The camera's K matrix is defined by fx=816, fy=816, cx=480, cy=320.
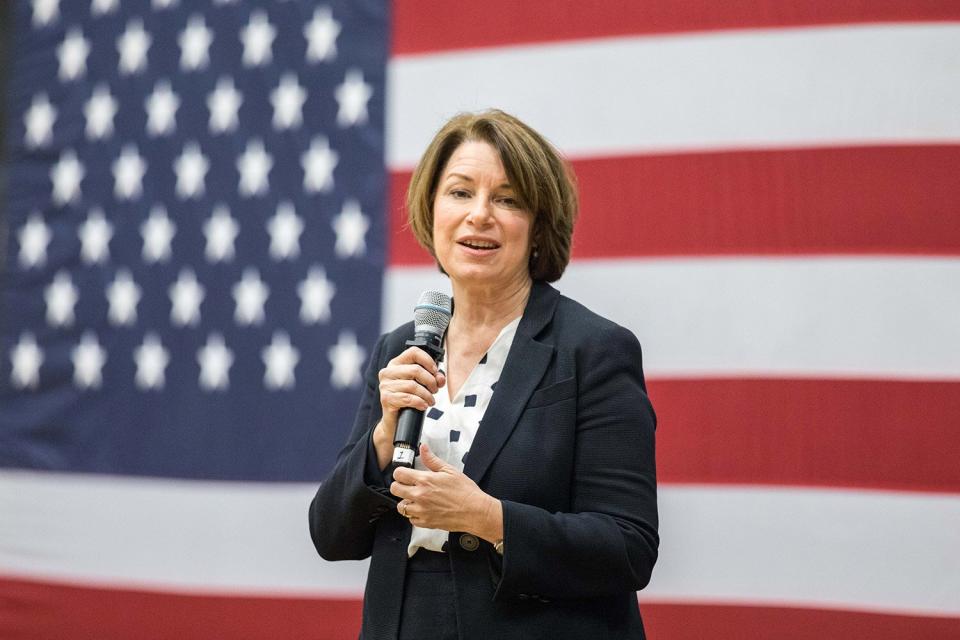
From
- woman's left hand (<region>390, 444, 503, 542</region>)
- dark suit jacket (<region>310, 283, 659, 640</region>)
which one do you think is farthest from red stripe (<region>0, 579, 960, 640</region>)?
woman's left hand (<region>390, 444, 503, 542</region>)

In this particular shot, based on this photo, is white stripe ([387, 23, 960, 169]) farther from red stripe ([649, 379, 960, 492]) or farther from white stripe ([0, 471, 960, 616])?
white stripe ([0, 471, 960, 616])

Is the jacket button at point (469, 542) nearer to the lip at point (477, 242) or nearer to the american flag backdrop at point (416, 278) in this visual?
the lip at point (477, 242)

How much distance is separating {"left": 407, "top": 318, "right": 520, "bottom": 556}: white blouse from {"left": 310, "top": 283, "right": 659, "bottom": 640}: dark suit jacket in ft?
0.11

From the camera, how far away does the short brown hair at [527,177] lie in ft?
3.94

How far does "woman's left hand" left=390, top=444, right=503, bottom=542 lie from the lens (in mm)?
995

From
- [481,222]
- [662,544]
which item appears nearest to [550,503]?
[481,222]

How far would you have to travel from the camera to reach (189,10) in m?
2.33

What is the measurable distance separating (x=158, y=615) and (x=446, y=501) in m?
1.54

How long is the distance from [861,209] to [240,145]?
5.25 ft

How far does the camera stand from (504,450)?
1.08 m

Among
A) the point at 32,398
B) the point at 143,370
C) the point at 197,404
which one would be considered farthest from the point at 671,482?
the point at 32,398

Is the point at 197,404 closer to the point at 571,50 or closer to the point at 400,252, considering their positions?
the point at 400,252

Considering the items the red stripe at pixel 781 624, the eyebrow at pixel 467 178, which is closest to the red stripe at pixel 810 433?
the red stripe at pixel 781 624

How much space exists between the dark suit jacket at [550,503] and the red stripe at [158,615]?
1016 mm
